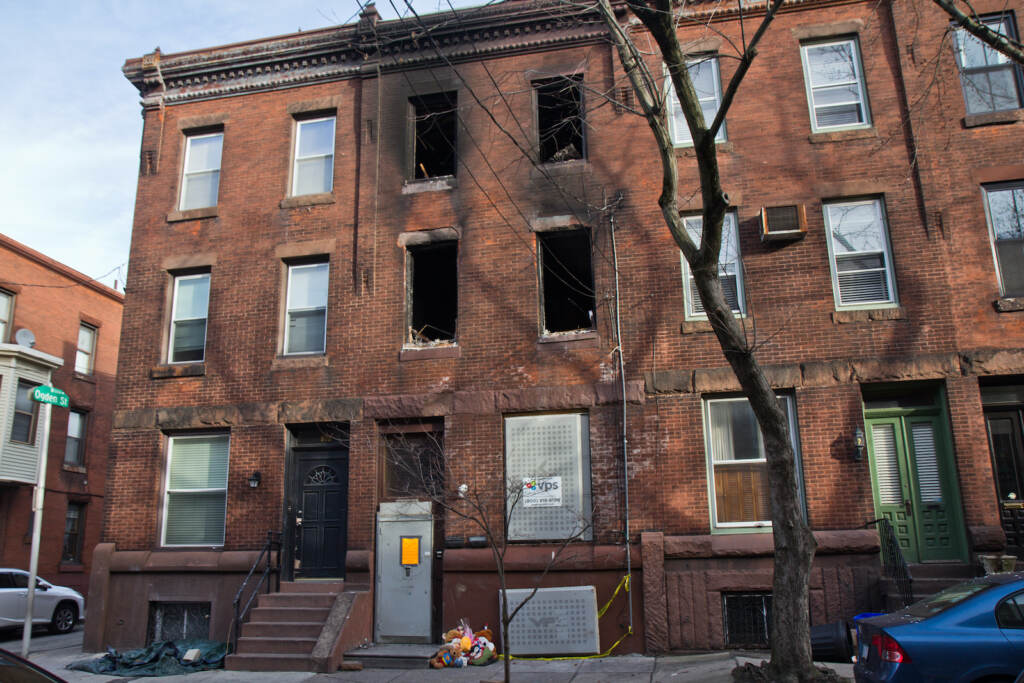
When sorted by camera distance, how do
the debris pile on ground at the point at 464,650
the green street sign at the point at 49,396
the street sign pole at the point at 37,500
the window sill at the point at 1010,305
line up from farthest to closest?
the green street sign at the point at 49,396, the street sign pole at the point at 37,500, the window sill at the point at 1010,305, the debris pile on ground at the point at 464,650

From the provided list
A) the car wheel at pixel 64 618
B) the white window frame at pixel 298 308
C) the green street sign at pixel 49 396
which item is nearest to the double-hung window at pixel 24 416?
the car wheel at pixel 64 618

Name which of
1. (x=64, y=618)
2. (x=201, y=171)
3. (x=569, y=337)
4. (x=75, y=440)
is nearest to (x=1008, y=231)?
(x=569, y=337)

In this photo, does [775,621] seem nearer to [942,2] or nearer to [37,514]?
[942,2]

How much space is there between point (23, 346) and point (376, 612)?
16.0 meters

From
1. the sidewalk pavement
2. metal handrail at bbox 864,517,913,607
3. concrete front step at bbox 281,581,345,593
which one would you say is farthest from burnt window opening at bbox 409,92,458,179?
metal handrail at bbox 864,517,913,607

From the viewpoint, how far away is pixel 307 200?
591 inches

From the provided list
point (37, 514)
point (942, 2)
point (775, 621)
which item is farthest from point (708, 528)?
point (37, 514)

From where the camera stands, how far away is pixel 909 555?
1183 cm

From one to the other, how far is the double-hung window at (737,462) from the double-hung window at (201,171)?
1070 centimetres

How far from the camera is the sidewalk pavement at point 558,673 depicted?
10094 mm

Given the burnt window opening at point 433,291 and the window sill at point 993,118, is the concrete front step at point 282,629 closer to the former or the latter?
the burnt window opening at point 433,291

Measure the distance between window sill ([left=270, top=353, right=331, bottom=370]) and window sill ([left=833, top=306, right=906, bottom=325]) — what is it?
28.8 ft

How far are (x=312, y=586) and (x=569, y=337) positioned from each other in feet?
19.9

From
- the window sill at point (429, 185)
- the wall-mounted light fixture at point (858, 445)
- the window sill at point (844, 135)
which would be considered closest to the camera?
the wall-mounted light fixture at point (858, 445)
